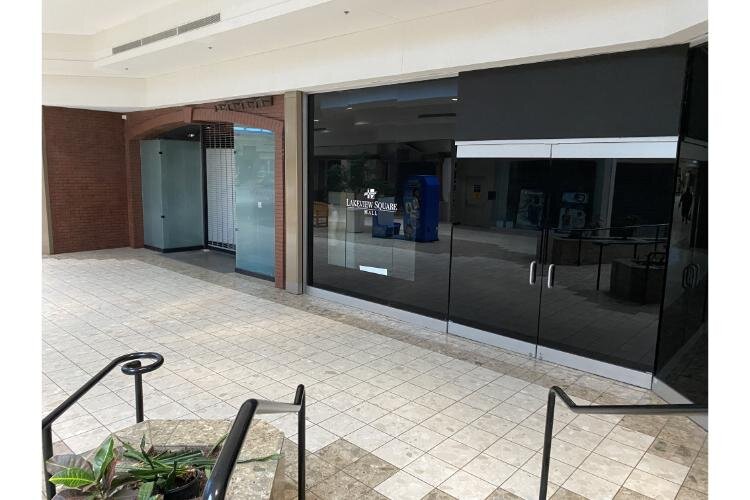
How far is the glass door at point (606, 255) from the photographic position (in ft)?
15.4

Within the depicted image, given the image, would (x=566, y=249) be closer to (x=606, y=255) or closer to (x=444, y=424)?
(x=606, y=255)

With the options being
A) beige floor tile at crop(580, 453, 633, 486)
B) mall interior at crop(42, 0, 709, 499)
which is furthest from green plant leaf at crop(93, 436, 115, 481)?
beige floor tile at crop(580, 453, 633, 486)

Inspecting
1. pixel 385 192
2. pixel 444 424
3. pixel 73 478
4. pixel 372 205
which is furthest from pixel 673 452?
pixel 372 205

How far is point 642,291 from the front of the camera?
15.8ft

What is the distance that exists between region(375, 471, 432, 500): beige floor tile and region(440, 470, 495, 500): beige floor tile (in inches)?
5.4

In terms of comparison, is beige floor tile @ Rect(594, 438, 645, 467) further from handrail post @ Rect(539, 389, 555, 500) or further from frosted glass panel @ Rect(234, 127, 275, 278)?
frosted glass panel @ Rect(234, 127, 275, 278)

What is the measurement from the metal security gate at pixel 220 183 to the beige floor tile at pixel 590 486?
9.79 meters

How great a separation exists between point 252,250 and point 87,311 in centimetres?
312

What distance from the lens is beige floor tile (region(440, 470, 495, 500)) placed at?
3.18 meters

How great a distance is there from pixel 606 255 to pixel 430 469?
2820mm

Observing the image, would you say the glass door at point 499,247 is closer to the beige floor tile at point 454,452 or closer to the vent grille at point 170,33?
the beige floor tile at point 454,452

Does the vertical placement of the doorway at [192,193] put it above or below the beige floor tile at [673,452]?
above

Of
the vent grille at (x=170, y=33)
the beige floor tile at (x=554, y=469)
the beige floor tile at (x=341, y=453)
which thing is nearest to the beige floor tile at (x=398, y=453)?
the beige floor tile at (x=341, y=453)

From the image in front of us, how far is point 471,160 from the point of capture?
19.6 feet
